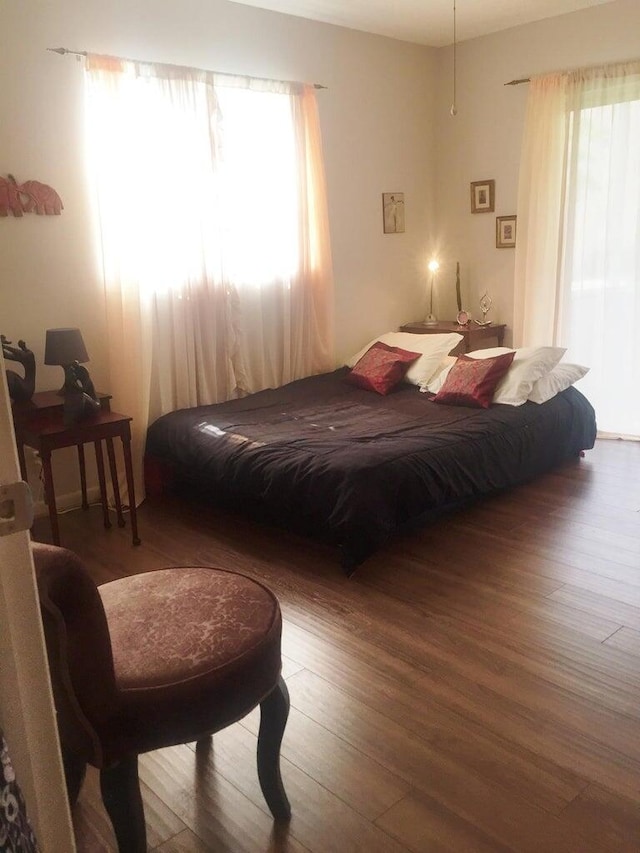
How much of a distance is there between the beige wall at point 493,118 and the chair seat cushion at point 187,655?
3968 millimetres

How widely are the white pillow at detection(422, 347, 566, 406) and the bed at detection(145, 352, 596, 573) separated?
0.26ft

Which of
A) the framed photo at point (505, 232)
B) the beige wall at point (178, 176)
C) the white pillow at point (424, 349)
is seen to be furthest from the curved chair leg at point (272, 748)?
the framed photo at point (505, 232)

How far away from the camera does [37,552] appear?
1.33 metres

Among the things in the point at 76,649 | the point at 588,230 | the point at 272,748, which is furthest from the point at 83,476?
the point at 588,230

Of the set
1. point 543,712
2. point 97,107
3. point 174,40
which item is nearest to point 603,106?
point 174,40

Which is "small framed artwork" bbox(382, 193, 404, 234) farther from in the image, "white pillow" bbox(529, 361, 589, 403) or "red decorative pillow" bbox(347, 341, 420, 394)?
"white pillow" bbox(529, 361, 589, 403)

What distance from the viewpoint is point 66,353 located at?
11.0 feet

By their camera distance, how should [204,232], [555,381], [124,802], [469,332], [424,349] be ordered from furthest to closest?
[469,332]
[424,349]
[555,381]
[204,232]
[124,802]

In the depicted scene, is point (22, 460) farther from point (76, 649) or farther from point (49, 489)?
point (76, 649)

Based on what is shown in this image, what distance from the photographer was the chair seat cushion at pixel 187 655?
1490 millimetres

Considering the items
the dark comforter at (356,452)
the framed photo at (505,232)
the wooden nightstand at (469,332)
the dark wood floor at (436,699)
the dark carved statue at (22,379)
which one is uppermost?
the framed photo at (505,232)

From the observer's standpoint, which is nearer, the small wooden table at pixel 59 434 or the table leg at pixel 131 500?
the small wooden table at pixel 59 434

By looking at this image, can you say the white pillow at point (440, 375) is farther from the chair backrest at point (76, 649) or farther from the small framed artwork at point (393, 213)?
the chair backrest at point (76, 649)

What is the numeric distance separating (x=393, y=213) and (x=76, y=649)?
4.52 meters
